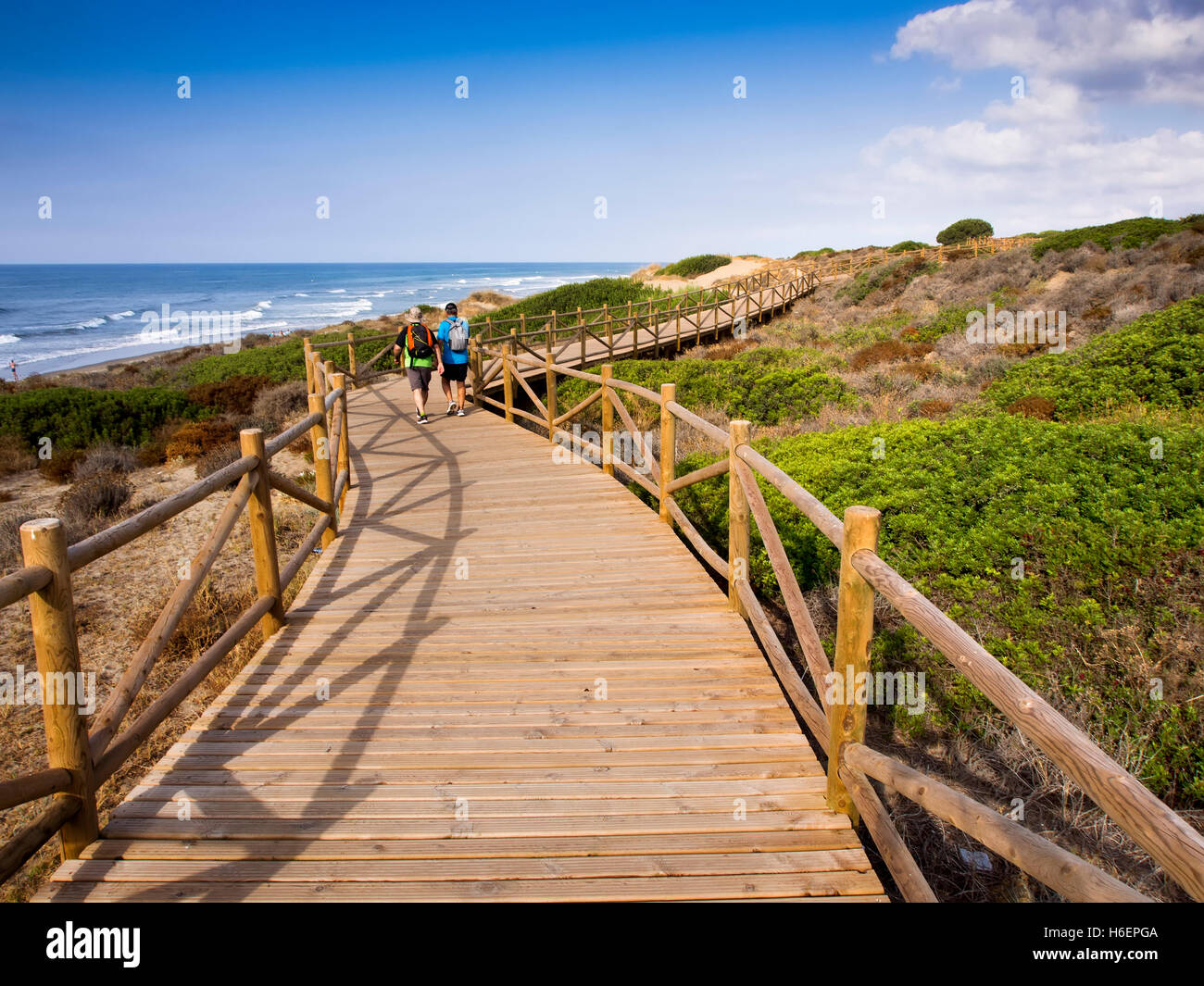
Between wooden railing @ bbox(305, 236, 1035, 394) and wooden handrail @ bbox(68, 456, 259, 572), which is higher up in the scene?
wooden railing @ bbox(305, 236, 1035, 394)

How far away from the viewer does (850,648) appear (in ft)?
8.72

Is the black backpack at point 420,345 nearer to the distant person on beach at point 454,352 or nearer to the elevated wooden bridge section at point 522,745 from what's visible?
the distant person on beach at point 454,352

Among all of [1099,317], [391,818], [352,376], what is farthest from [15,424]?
[1099,317]

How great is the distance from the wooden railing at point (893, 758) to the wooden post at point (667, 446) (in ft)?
3.63

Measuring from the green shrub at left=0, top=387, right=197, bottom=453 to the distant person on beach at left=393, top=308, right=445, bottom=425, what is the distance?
784cm

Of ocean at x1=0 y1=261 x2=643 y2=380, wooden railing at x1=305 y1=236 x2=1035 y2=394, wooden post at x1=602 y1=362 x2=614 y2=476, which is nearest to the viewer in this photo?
wooden post at x1=602 y1=362 x2=614 y2=476

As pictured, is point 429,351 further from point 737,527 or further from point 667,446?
point 737,527

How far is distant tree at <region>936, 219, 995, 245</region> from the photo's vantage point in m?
47.6

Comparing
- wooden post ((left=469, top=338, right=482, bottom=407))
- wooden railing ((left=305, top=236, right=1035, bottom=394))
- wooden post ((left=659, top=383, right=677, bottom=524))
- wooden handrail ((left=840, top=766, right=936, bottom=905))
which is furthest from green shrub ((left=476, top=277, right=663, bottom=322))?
wooden handrail ((left=840, top=766, right=936, bottom=905))

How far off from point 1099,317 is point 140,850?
58.0 feet

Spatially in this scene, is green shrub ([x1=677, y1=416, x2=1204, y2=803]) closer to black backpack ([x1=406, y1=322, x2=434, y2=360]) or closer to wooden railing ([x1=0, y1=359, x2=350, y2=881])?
wooden railing ([x1=0, y1=359, x2=350, y2=881])

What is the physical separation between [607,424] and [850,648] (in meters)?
5.42

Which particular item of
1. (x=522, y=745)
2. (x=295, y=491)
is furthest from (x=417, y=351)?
(x=522, y=745)
